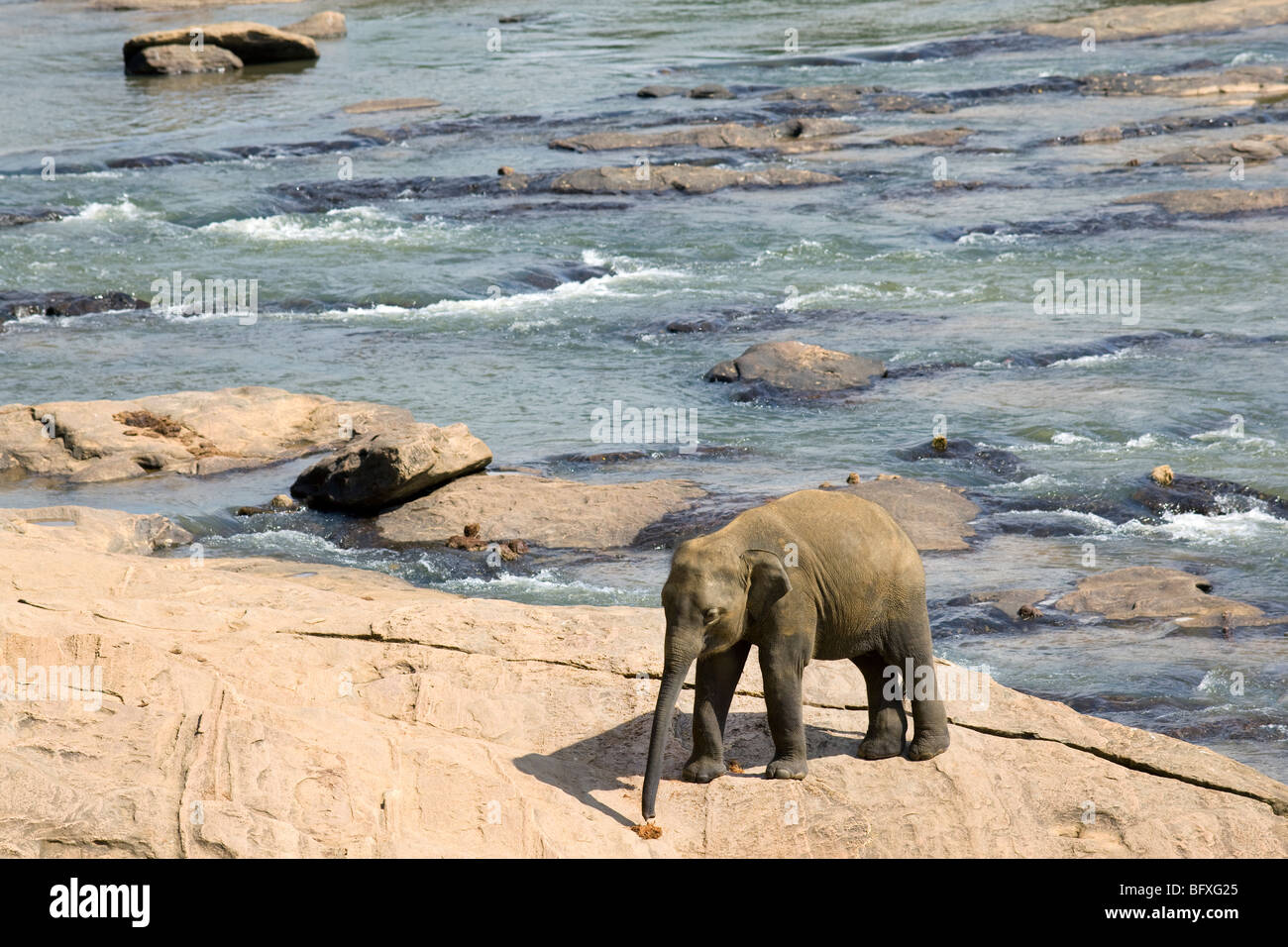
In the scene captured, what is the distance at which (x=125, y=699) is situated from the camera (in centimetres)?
659

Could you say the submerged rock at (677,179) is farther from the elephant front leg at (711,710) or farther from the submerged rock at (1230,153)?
the elephant front leg at (711,710)

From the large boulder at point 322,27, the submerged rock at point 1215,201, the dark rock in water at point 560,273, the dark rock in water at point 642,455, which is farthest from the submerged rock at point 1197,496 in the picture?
the large boulder at point 322,27

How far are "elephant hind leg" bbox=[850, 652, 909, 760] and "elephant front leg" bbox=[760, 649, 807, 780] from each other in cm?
46

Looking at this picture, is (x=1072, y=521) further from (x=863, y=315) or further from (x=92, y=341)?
(x=92, y=341)

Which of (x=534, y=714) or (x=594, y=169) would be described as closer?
(x=534, y=714)

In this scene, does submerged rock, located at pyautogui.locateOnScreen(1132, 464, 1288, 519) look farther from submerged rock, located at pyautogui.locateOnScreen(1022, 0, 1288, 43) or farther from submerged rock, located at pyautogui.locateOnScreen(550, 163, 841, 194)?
submerged rock, located at pyautogui.locateOnScreen(1022, 0, 1288, 43)

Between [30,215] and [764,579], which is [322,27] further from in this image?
[764,579]

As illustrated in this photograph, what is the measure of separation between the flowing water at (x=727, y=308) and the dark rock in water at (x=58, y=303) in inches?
13.9

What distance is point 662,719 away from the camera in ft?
21.5

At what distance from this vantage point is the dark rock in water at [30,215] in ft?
88.5

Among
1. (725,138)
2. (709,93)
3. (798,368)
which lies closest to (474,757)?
(798,368)

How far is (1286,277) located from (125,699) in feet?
66.6

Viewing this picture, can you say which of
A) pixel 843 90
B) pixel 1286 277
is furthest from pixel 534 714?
pixel 843 90

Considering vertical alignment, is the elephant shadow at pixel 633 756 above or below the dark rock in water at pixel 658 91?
below
